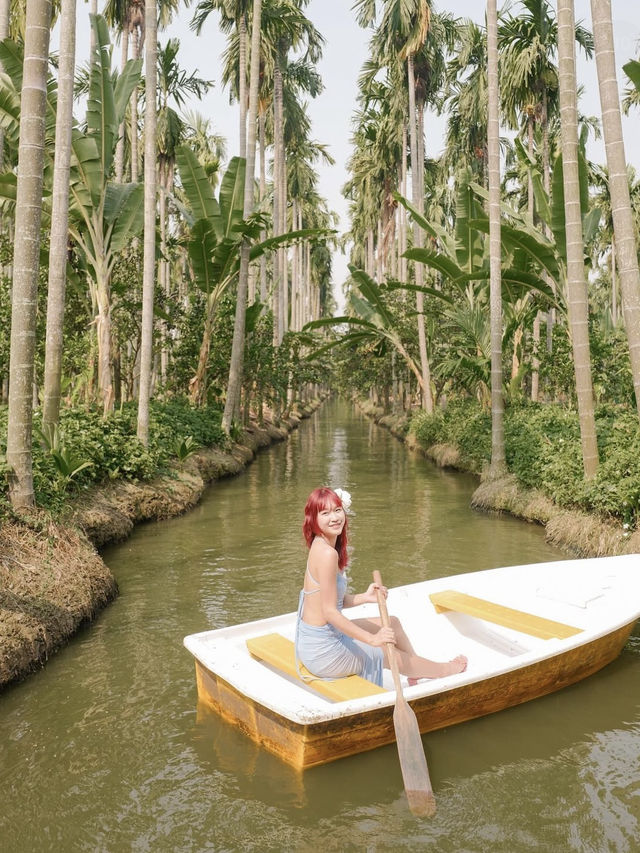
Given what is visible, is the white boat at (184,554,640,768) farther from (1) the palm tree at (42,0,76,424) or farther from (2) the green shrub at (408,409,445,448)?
(2) the green shrub at (408,409,445,448)

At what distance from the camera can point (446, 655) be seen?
6738 mm

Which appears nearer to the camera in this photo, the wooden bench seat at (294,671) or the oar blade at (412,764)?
the oar blade at (412,764)

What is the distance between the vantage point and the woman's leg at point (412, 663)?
549 centimetres

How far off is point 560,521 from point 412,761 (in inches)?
296

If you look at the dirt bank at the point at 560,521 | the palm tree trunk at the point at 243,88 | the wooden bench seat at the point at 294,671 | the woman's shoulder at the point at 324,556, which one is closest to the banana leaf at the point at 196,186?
the palm tree trunk at the point at 243,88

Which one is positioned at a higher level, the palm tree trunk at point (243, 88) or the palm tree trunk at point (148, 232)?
the palm tree trunk at point (243, 88)

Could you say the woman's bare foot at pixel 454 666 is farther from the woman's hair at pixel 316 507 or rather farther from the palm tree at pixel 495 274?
the palm tree at pixel 495 274

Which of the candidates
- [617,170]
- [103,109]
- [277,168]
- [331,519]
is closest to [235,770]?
[331,519]

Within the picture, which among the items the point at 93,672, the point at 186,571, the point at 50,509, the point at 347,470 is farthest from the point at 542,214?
the point at 93,672

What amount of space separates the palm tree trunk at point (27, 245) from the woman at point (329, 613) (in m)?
4.30

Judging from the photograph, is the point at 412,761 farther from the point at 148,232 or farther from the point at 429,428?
the point at 429,428

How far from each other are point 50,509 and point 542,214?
38.0 ft

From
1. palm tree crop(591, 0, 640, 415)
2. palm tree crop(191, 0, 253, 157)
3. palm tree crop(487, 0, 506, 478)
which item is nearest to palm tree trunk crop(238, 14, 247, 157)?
palm tree crop(191, 0, 253, 157)

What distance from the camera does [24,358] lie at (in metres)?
8.19
